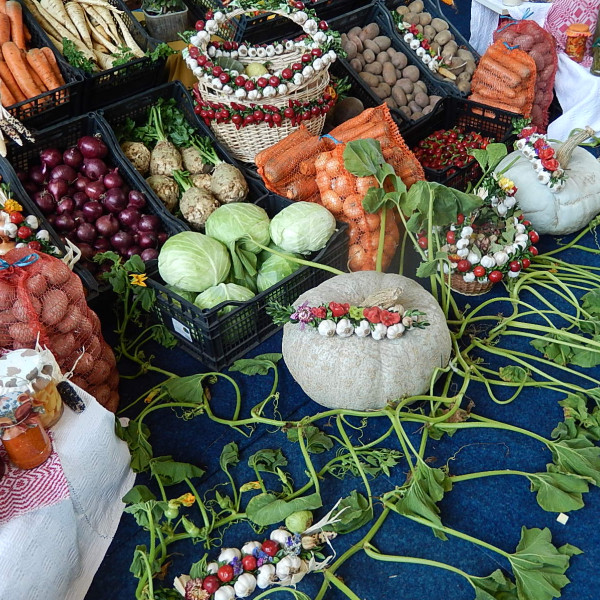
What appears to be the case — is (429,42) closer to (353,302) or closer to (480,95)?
(480,95)

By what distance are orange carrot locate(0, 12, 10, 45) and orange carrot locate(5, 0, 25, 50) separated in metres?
0.02

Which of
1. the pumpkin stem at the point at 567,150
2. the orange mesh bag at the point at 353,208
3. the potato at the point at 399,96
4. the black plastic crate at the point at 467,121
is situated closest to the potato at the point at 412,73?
the potato at the point at 399,96

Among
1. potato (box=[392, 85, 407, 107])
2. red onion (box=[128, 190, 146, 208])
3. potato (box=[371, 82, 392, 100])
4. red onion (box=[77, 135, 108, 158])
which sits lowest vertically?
potato (box=[392, 85, 407, 107])

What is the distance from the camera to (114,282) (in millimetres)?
2621

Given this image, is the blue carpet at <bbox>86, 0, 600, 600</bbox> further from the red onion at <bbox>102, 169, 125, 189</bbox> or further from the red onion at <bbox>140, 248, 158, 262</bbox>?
the red onion at <bbox>102, 169, 125, 189</bbox>

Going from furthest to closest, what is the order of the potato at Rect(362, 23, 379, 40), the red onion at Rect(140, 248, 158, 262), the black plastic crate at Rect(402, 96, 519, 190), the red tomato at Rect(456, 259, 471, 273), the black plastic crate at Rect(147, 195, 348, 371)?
the potato at Rect(362, 23, 379, 40), the black plastic crate at Rect(402, 96, 519, 190), the red onion at Rect(140, 248, 158, 262), the red tomato at Rect(456, 259, 471, 273), the black plastic crate at Rect(147, 195, 348, 371)

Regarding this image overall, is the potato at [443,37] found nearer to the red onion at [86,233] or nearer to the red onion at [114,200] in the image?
the red onion at [114,200]

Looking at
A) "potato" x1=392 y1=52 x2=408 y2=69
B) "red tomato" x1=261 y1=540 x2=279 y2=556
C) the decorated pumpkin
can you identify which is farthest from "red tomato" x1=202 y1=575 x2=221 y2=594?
"potato" x1=392 y1=52 x2=408 y2=69

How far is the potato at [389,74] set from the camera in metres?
3.91

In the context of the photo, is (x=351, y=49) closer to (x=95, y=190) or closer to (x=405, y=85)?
(x=405, y=85)

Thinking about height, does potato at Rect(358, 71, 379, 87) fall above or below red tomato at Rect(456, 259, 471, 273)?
above

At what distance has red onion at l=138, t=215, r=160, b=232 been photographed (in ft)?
9.52

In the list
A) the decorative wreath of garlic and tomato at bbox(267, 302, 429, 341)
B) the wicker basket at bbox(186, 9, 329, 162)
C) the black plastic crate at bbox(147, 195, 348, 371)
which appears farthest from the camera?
the wicker basket at bbox(186, 9, 329, 162)

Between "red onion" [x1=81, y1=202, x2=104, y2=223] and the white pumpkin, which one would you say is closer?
the white pumpkin
